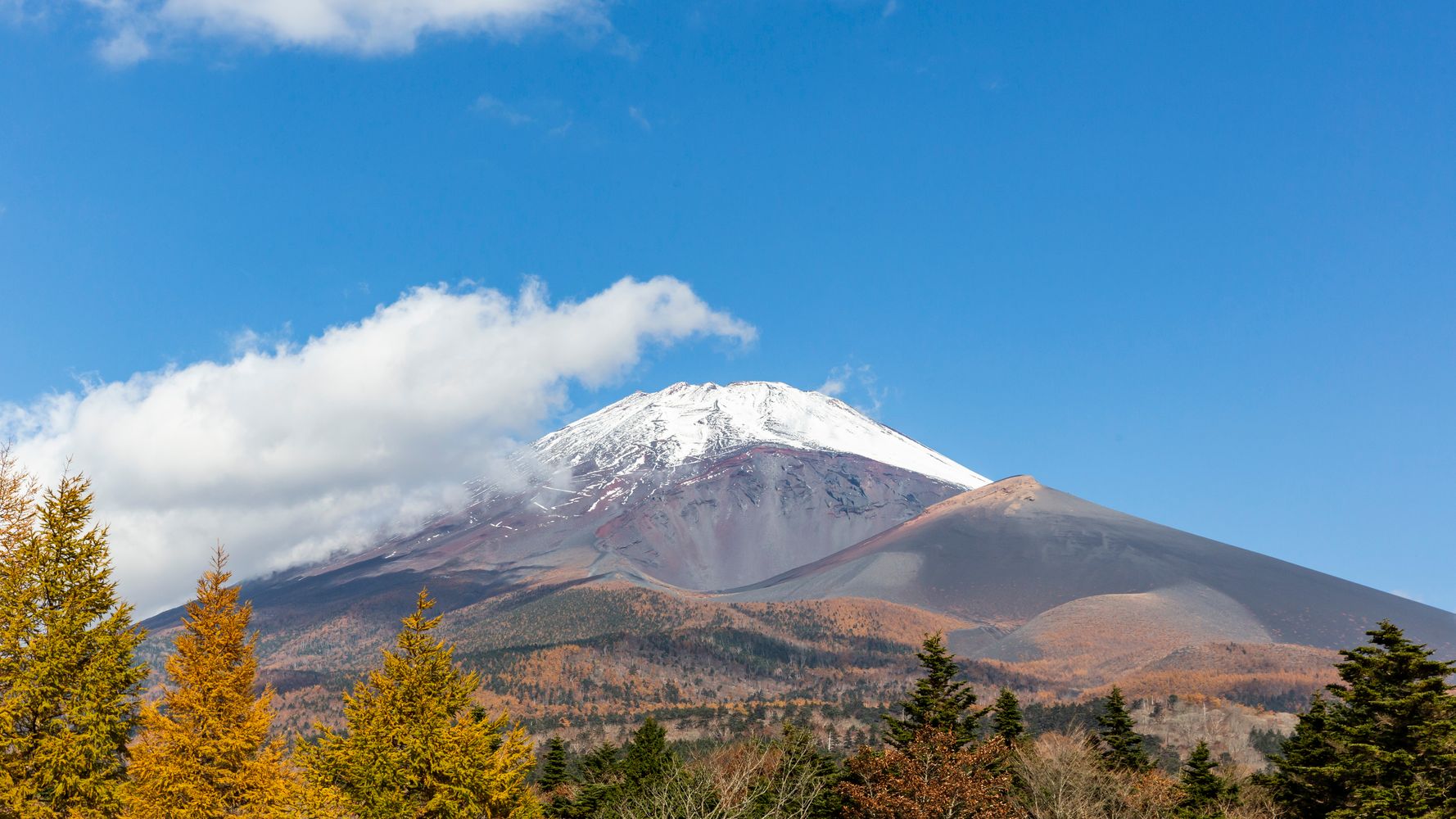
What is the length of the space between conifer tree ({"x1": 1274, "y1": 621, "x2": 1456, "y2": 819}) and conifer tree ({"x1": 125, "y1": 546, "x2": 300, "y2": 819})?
29.9m

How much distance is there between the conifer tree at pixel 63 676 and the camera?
23891 millimetres

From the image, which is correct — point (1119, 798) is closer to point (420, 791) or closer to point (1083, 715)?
point (420, 791)

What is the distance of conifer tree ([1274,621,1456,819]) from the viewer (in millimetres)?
29703

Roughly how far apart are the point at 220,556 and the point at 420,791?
9318 mm

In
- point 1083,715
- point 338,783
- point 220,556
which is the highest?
point 220,556

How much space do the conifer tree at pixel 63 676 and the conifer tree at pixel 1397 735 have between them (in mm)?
33428

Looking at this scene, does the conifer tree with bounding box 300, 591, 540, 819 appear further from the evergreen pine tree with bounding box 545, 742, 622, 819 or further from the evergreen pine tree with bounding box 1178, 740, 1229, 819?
the evergreen pine tree with bounding box 1178, 740, 1229, 819

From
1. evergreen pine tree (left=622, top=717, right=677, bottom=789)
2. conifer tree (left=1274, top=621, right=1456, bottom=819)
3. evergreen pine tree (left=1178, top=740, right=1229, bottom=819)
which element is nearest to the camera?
conifer tree (left=1274, top=621, right=1456, bottom=819)

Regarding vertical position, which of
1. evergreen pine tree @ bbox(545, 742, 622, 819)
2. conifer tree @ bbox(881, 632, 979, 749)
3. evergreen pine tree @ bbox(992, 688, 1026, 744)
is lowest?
evergreen pine tree @ bbox(545, 742, 622, 819)

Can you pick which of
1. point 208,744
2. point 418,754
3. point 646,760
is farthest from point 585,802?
point 208,744

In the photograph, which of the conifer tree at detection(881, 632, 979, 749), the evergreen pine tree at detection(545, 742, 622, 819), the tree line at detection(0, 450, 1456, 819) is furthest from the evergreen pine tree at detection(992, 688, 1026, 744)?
the evergreen pine tree at detection(545, 742, 622, 819)

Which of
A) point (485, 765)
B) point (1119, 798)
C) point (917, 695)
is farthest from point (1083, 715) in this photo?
point (485, 765)

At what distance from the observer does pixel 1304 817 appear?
41438 mm

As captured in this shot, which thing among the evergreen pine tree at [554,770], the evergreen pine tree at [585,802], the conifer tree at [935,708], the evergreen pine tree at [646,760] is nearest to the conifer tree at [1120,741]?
the conifer tree at [935,708]
